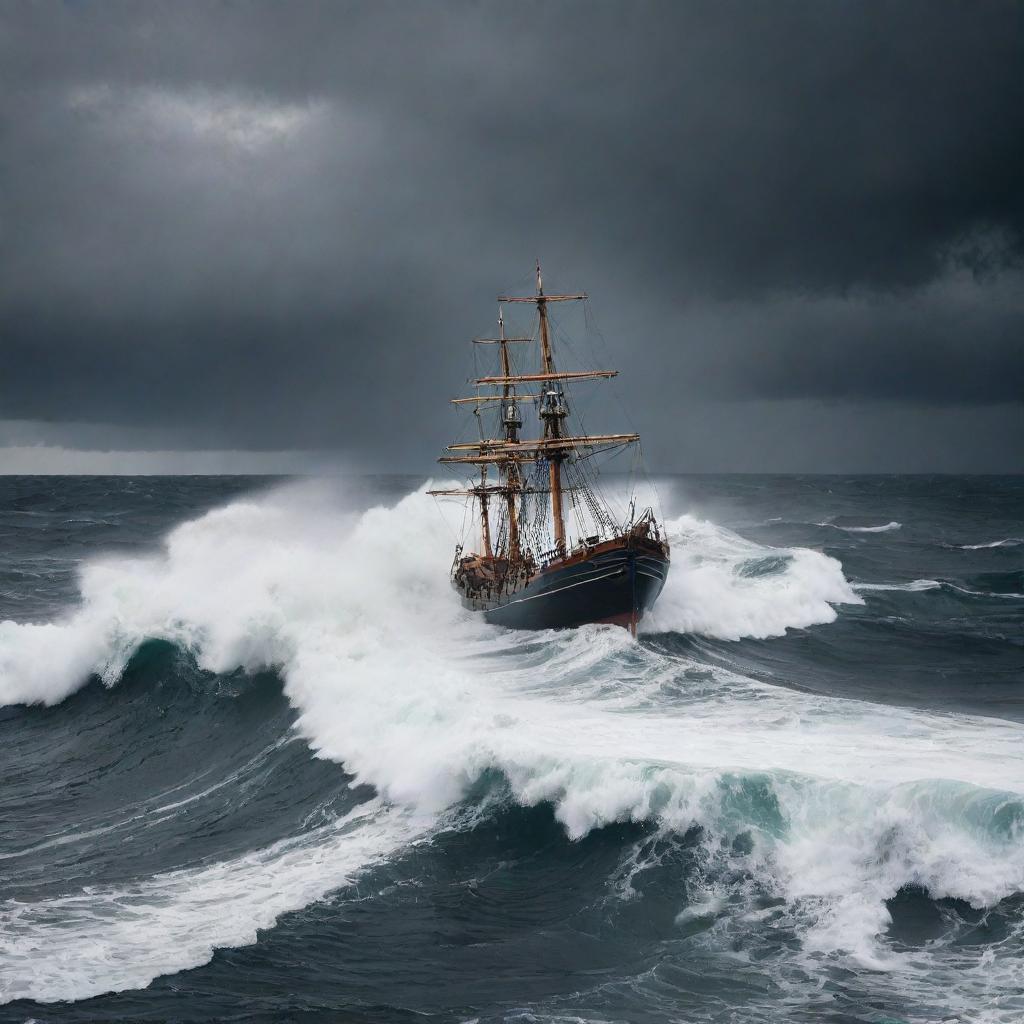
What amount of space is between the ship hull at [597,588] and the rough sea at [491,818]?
165 centimetres

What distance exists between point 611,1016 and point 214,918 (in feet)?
20.0

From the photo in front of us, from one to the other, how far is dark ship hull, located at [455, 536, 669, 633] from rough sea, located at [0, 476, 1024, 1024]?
1.59 m

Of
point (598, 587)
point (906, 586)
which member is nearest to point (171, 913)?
point (598, 587)

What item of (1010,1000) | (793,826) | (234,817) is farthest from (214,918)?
(1010,1000)

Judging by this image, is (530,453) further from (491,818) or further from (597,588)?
(491,818)

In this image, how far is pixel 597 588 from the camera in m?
38.2

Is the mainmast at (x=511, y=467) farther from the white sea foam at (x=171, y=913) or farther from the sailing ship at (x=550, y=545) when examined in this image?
the white sea foam at (x=171, y=913)

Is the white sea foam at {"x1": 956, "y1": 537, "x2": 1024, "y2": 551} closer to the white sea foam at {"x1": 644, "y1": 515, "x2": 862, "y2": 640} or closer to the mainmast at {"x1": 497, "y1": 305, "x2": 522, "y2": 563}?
the white sea foam at {"x1": 644, "y1": 515, "x2": 862, "y2": 640}

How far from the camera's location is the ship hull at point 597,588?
3803 centimetres

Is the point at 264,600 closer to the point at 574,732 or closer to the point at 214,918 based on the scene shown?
the point at 574,732

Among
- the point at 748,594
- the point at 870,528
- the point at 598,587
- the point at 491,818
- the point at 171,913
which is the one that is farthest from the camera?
the point at 870,528

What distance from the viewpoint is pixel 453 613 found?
153ft

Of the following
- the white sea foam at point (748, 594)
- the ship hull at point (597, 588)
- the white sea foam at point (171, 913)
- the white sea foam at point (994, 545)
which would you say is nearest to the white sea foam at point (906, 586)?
the white sea foam at point (748, 594)

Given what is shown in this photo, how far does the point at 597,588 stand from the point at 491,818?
67.7ft
